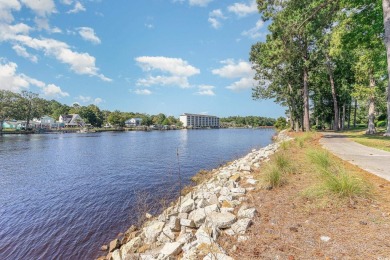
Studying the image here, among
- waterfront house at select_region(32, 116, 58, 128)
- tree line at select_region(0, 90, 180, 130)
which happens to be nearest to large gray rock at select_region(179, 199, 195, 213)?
tree line at select_region(0, 90, 180, 130)

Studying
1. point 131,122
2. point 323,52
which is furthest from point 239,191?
point 131,122

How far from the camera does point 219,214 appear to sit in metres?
4.98

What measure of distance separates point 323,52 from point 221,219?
25.1m

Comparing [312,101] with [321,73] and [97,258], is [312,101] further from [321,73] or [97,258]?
[97,258]

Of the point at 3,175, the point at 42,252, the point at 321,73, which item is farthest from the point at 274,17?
the point at 3,175

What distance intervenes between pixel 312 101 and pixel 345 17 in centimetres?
3049

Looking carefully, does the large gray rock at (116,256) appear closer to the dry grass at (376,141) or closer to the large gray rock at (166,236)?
the large gray rock at (166,236)

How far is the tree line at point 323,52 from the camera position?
13.8m

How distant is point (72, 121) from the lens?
118312 mm

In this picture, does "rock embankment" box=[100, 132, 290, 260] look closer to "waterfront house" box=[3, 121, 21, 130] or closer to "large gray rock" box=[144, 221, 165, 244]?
"large gray rock" box=[144, 221, 165, 244]

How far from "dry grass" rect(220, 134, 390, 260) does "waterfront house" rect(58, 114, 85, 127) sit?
426 ft

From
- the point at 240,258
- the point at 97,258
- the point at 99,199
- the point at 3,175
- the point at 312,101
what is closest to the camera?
the point at 240,258

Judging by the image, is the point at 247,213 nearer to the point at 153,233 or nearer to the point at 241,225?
the point at 241,225

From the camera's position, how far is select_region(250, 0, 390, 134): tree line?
45.2 ft
